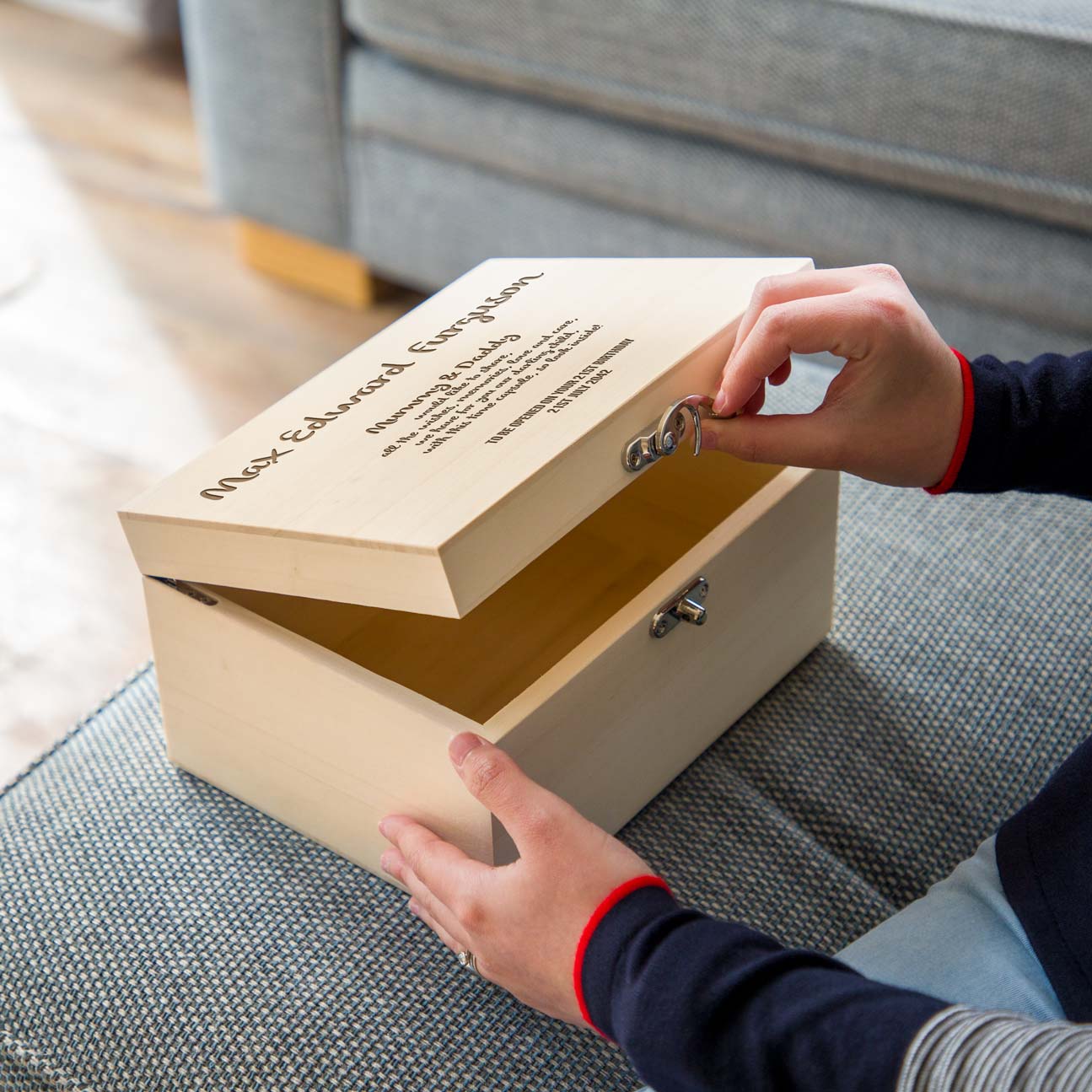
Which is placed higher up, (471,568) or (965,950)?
(471,568)

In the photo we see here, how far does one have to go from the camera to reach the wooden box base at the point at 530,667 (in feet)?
1.77

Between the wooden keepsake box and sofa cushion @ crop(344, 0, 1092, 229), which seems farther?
sofa cushion @ crop(344, 0, 1092, 229)

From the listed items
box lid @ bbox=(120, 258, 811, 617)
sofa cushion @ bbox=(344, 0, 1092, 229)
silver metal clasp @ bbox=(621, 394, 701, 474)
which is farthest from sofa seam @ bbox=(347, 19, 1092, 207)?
silver metal clasp @ bbox=(621, 394, 701, 474)

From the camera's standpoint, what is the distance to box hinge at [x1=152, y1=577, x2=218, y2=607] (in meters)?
0.57

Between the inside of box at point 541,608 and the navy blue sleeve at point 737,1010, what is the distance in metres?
0.24

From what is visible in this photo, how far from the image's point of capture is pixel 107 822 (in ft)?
2.06

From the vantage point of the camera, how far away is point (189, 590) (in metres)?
0.57

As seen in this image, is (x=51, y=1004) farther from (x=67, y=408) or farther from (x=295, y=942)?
(x=67, y=408)

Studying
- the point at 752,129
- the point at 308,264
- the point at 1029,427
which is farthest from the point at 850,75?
the point at 308,264

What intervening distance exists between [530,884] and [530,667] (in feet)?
0.75

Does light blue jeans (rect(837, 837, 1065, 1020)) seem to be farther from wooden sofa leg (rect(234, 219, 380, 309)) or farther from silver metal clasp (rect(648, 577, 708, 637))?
wooden sofa leg (rect(234, 219, 380, 309))

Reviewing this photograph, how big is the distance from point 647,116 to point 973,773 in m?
0.86

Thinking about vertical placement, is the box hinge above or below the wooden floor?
above

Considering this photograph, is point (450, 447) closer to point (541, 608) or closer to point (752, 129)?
point (541, 608)
